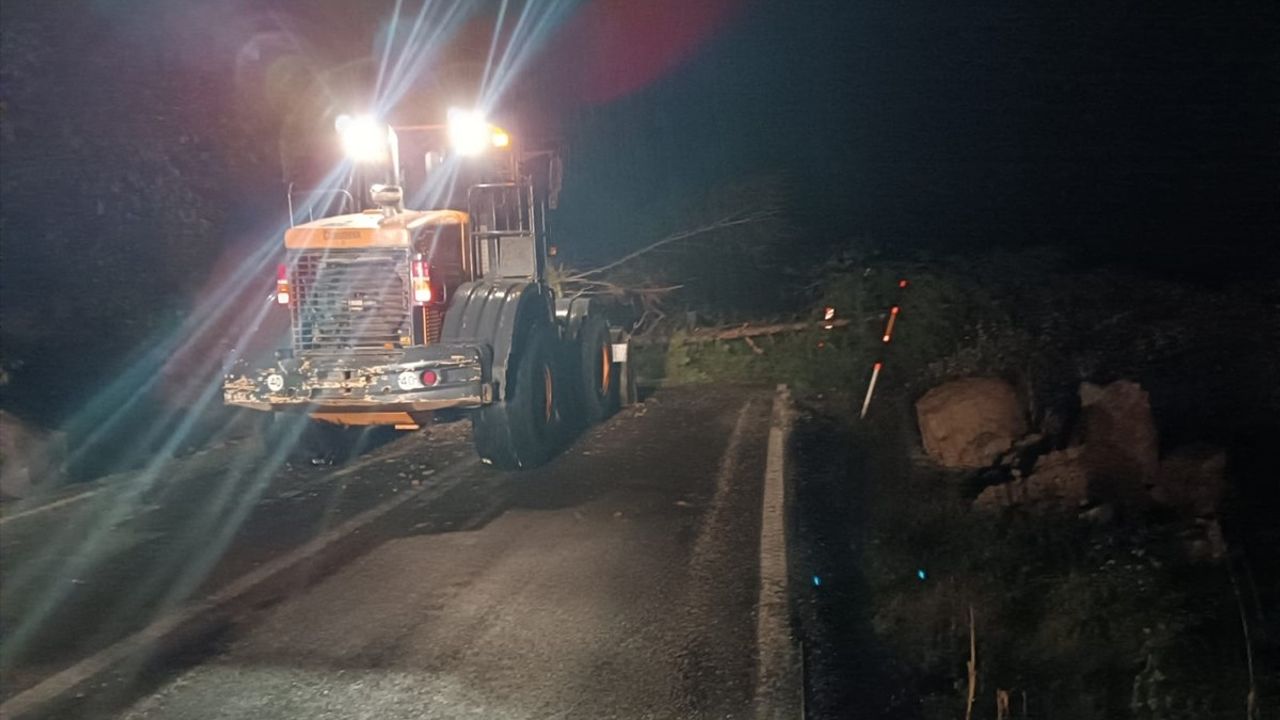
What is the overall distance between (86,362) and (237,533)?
750 centimetres

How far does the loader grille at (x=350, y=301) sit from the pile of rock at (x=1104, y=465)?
196 inches

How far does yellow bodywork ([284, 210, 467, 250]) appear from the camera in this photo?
9328 mm

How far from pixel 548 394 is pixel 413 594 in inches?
165

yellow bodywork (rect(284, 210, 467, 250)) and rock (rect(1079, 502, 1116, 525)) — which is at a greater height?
yellow bodywork (rect(284, 210, 467, 250))

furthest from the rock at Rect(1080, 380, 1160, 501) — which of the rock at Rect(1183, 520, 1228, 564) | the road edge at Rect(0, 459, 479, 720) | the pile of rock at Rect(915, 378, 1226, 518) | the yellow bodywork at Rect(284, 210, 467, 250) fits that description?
the yellow bodywork at Rect(284, 210, 467, 250)

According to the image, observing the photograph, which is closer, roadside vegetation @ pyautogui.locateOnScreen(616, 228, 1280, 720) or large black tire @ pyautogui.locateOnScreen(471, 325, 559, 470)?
roadside vegetation @ pyautogui.locateOnScreen(616, 228, 1280, 720)

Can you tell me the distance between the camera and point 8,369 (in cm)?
1360

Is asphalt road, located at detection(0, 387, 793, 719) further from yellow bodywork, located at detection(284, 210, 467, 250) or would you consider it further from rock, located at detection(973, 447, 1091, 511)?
yellow bodywork, located at detection(284, 210, 467, 250)

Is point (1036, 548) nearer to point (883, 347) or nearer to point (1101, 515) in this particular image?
point (1101, 515)

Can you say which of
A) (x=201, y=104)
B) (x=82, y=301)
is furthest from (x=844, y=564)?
(x=201, y=104)

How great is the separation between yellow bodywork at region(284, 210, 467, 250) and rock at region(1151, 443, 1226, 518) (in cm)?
612

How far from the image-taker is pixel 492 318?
9625 mm

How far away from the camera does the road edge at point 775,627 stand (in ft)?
16.7

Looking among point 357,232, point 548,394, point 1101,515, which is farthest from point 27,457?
point 1101,515
